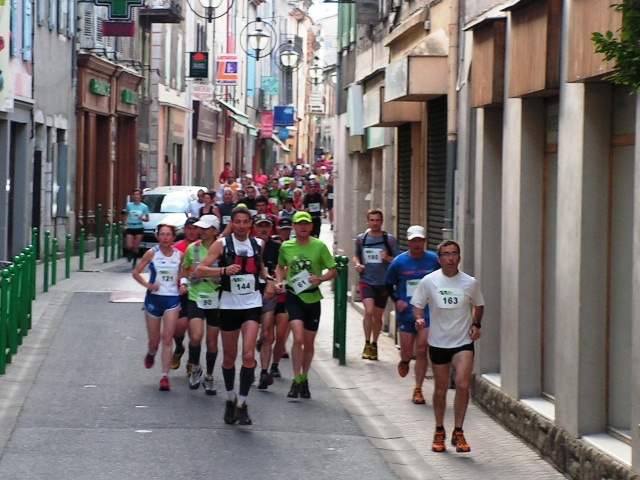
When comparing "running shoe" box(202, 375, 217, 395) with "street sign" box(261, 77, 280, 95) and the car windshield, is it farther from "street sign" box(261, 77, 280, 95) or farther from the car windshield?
→ "street sign" box(261, 77, 280, 95)

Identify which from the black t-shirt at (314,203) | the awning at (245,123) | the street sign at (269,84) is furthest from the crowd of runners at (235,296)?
the street sign at (269,84)

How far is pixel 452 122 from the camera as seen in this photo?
1480cm

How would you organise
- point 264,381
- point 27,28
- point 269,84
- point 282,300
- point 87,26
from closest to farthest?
point 264,381 → point 282,300 → point 27,28 → point 87,26 → point 269,84

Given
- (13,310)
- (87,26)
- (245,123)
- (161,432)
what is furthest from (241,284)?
(245,123)

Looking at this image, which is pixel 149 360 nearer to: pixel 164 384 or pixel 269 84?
pixel 164 384

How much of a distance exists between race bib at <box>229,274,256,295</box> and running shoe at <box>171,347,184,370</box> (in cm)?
306

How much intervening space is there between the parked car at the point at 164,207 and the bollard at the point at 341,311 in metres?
14.1

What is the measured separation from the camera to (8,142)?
27.3m

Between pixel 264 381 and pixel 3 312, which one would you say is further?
pixel 3 312

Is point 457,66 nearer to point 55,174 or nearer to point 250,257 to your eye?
point 250,257

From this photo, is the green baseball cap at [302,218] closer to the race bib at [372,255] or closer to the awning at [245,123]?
the race bib at [372,255]

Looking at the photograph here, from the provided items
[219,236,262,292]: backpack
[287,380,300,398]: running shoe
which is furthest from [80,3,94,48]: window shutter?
[219,236,262,292]: backpack

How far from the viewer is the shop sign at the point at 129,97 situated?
132 ft

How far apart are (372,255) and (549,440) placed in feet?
19.7
